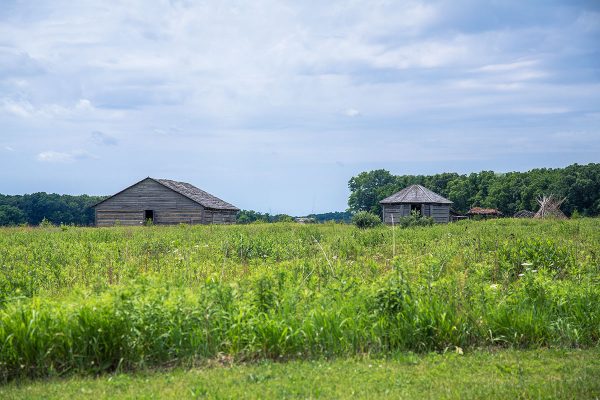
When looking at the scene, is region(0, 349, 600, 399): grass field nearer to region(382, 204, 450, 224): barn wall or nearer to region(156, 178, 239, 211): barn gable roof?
region(156, 178, 239, 211): barn gable roof

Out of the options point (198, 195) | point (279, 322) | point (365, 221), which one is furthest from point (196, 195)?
point (279, 322)

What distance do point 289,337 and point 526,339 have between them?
3024mm

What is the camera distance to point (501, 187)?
77.1 metres

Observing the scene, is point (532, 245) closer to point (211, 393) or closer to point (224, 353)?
point (224, 353)

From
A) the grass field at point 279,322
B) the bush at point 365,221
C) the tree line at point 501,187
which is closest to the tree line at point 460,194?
the tree line at point 501,187

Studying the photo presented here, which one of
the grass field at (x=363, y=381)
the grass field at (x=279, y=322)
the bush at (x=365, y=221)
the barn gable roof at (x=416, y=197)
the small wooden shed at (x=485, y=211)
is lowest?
the grass field at (x=363, y=381)

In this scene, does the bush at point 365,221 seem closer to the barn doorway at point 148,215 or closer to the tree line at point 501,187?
the barn doorway at point 148,215

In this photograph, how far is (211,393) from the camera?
18.5 ft

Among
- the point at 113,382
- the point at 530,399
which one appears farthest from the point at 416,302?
the point at 113,382

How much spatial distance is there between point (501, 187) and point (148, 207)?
50.1m

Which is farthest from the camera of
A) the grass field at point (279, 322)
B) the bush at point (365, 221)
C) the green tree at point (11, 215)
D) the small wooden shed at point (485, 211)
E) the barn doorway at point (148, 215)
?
the small wooden shed at point (485, 211)

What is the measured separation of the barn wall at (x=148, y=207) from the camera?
143 feet

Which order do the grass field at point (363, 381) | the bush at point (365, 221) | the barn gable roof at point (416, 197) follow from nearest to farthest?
the grass field at point (363, 381), the bush at point (365, 221), the barn gable roof at point (416, 197)

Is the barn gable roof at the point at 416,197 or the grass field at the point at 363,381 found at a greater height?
the barn gable roof at the point at 416,197
